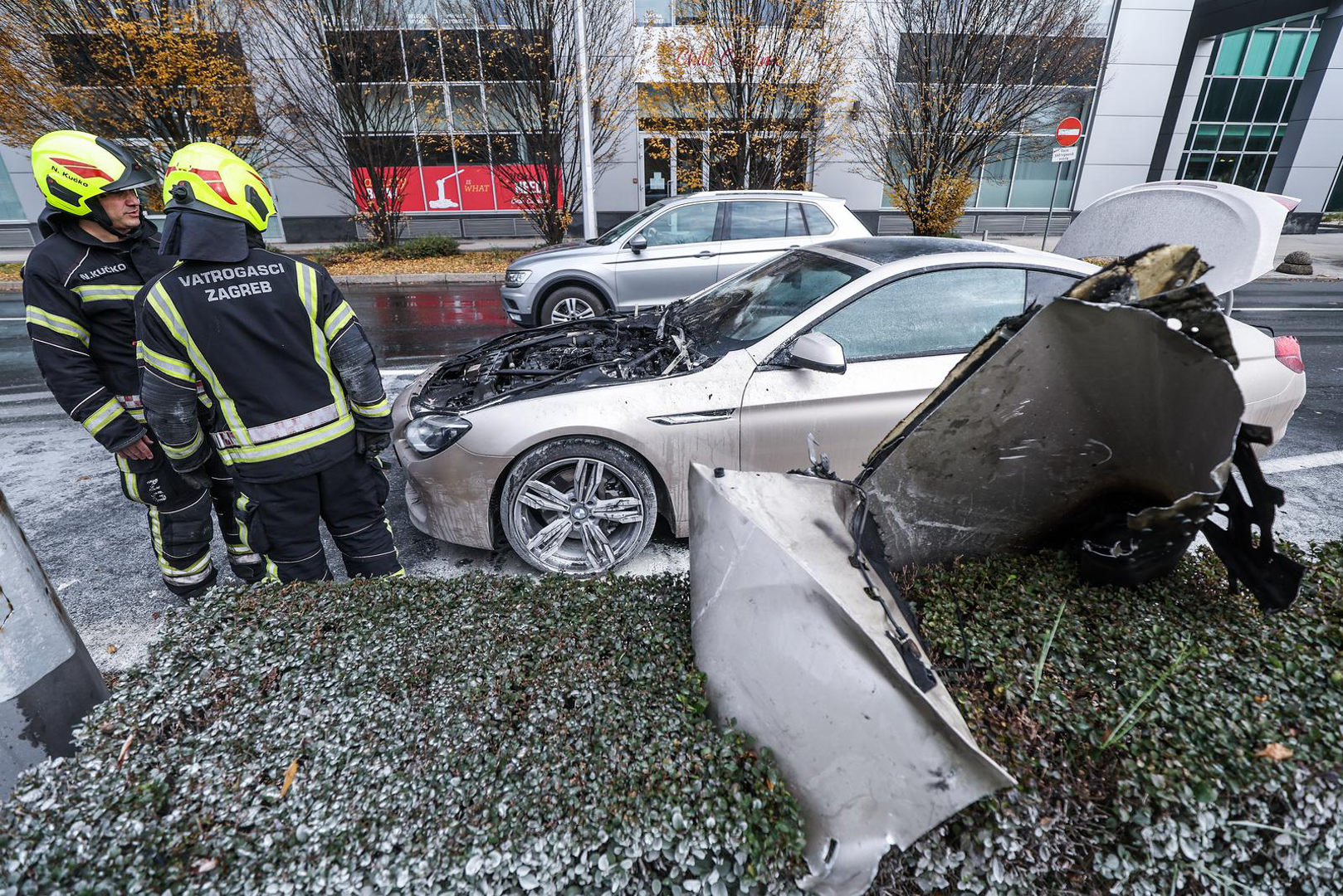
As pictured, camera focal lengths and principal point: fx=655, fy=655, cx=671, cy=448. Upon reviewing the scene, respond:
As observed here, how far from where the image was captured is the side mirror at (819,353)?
296cm

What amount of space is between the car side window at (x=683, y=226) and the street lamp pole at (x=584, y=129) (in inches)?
171

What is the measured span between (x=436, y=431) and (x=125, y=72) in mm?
13618

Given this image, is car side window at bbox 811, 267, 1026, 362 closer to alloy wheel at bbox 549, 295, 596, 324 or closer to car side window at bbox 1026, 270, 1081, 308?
car side window at bbox 1026, 270, 1081, 308

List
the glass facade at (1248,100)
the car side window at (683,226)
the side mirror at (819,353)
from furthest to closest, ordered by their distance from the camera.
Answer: the glass facade at (1248,100) → the car side window at (683,226) → the side mirror at (819,353)

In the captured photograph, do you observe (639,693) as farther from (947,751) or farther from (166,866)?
(166,866)

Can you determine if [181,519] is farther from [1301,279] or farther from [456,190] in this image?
[1301,279]

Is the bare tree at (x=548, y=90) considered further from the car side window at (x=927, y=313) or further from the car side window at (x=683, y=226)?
the car side window at (x=927, y=313)

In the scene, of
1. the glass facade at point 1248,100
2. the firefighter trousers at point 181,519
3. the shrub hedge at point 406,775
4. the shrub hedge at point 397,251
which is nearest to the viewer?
the shrub hedge at point 406,775

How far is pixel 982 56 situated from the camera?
13.1m

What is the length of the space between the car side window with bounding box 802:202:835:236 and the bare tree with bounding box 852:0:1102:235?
26.4 ft

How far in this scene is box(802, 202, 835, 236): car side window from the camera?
788 cm

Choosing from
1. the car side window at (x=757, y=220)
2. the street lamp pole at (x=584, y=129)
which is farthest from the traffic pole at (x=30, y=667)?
the street lamp pole at (x=584, y=129)

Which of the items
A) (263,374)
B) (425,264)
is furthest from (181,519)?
(425,264)

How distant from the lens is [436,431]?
315 cm
